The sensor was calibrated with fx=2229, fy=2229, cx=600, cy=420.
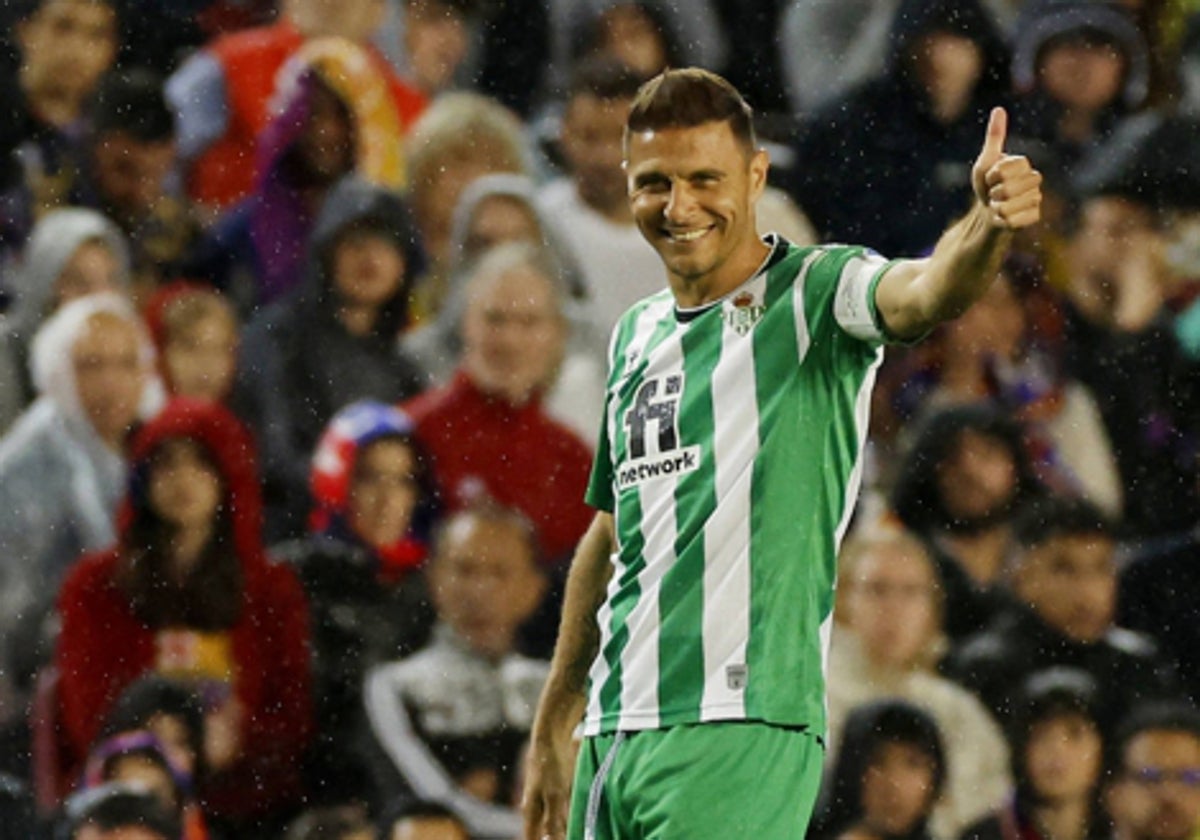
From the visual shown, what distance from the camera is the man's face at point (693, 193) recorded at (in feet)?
8.41

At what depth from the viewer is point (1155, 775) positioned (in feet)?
16.0

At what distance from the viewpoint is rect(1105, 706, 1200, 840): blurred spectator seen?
4.86m

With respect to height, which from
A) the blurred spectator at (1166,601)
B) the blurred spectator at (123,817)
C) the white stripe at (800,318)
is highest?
the white stripe at (800,318)

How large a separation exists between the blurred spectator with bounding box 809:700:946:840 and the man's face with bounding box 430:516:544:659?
76 centimetres

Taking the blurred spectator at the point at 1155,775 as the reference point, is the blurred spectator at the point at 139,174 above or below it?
above

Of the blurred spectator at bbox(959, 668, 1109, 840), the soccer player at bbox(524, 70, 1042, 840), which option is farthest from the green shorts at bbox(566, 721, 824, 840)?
the blurred spectator at bbox(959, 668, 1109, 840)

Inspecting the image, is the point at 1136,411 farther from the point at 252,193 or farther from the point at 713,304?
the point at 713,304

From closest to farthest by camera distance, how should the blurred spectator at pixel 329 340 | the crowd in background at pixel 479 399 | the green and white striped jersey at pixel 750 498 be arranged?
1. the green and white striped jersey at pixel 750 498
2. the crowd in background at pixel 479 399
3. the blurred spectator at pixel 329 340

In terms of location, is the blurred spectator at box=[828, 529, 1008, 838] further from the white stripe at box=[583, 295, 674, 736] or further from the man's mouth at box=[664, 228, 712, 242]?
the man's mouth at box=[664, 228, 712, 242]

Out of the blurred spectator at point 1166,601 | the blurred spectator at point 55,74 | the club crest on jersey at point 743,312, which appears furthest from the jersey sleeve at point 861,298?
the blurred spectator at point 55,74

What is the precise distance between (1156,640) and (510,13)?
204 cm

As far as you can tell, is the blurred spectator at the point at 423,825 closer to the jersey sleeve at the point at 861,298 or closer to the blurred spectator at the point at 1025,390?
the blurred spectator at the point at 1025,390

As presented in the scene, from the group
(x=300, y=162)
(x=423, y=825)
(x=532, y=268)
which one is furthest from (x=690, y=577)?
(x=300, y=162)

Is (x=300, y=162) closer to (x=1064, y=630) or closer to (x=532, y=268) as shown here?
(x=532, y=268)
